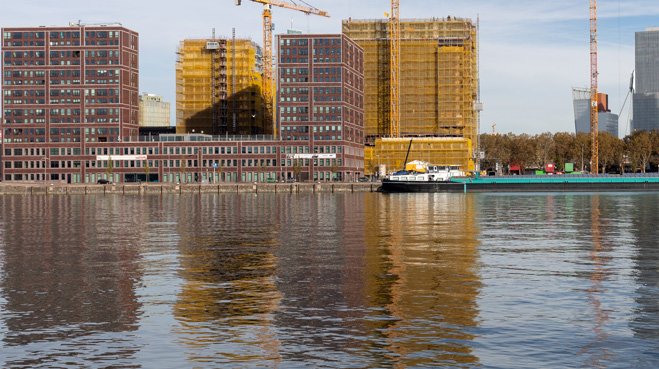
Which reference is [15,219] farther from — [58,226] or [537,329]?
[537,329]

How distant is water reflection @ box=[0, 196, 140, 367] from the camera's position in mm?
29578

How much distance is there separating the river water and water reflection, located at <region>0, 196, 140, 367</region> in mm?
97

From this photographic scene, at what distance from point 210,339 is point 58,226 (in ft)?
218

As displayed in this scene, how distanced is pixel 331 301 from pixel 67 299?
39.4 feet

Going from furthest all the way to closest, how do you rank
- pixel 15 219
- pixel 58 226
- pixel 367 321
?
pixel 15 219 < pixel 58 226 < pixel 367 321

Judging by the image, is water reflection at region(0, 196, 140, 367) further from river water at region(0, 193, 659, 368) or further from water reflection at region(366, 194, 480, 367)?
water reflection at region(366, 194, 480, 367)

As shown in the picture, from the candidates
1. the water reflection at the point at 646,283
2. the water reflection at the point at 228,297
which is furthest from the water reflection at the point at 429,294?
the water reflection at the point at 646,283

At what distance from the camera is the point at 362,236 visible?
74812mm

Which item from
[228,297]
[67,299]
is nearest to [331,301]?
[228,297]

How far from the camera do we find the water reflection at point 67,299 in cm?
2958

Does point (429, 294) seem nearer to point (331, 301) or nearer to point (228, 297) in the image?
point (331, 301)

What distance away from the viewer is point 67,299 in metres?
39.6

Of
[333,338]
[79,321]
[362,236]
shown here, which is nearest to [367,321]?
[333,338]

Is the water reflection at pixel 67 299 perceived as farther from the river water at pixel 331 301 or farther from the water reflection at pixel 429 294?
the water reflection at pixel 429 294
